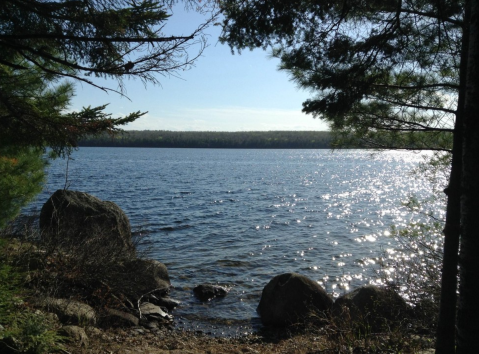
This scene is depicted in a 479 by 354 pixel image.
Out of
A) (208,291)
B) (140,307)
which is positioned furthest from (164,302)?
(208,291)

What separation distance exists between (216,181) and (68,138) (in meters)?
37.7

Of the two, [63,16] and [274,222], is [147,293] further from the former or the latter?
[274,222]

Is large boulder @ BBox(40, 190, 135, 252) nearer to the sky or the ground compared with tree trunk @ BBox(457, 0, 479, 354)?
nearer to the ground

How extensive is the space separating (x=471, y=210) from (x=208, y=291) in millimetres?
8620

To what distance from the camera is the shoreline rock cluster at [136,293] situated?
805 cm

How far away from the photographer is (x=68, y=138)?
677 cm

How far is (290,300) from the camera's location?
33.0 feet

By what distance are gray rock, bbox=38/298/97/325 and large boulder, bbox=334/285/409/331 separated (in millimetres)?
4574

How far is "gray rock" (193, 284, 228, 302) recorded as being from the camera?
11602 millimetres

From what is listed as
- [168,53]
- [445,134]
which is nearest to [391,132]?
[445,134]

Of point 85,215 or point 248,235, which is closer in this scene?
point 85,215

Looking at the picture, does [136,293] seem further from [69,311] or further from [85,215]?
[69,311]

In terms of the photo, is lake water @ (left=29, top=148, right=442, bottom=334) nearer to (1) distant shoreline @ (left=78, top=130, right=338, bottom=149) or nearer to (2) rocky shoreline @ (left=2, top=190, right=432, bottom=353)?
(2) rocky shoreline @ (left=2, top=190, right=432, bottom=353)

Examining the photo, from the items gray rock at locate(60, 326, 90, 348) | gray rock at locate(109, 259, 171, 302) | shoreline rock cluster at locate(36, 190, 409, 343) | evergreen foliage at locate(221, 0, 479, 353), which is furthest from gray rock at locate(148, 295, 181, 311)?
evergreen foliage at locate(221, 0, 479, 353)
